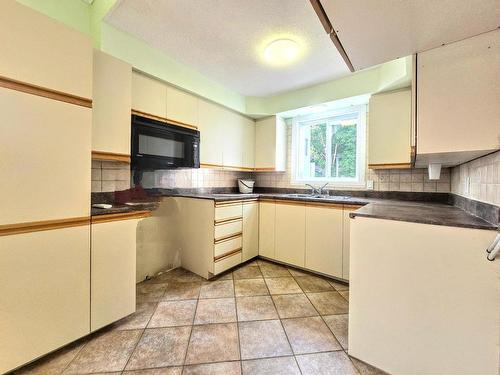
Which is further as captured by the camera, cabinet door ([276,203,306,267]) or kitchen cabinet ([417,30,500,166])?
cabinet door ([276,203,306,267])

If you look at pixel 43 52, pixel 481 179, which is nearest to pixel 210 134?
pixel 43 52

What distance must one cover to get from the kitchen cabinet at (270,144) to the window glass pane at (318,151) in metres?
0.42

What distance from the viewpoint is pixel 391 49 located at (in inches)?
43.1

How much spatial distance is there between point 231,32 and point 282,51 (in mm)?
484

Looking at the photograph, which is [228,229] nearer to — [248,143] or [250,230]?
[250,230]

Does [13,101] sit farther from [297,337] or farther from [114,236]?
[297,337]

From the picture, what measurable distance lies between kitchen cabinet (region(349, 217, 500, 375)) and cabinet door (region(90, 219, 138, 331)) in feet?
4.97

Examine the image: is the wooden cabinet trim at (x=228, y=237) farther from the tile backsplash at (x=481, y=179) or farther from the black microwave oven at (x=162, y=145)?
the tile backsplash at (x=481, y=179)

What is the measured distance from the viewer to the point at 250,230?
274 centimetres

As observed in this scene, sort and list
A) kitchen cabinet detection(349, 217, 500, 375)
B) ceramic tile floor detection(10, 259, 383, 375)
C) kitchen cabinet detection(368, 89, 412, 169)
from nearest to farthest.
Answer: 1. kitchen cabinet detection(349, 217, 500, 375)
2. ceramic tile floor detection(10, 259, 383, 375)
3. kitchen cabinet detection(368, 89, 412, 169)

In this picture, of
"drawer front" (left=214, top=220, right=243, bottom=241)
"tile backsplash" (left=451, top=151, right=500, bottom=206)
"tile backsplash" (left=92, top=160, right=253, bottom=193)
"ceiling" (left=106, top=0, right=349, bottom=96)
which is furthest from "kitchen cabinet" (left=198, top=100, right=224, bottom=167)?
"tile backsplash" (left=451, top=151, right=500, bottom=206)

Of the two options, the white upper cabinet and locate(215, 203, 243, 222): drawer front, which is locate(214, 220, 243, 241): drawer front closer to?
locate(215, 203, 243, 222): drawer front

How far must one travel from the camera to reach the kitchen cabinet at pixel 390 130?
2.16 meters

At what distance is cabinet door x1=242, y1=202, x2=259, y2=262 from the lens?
8.71 feet
